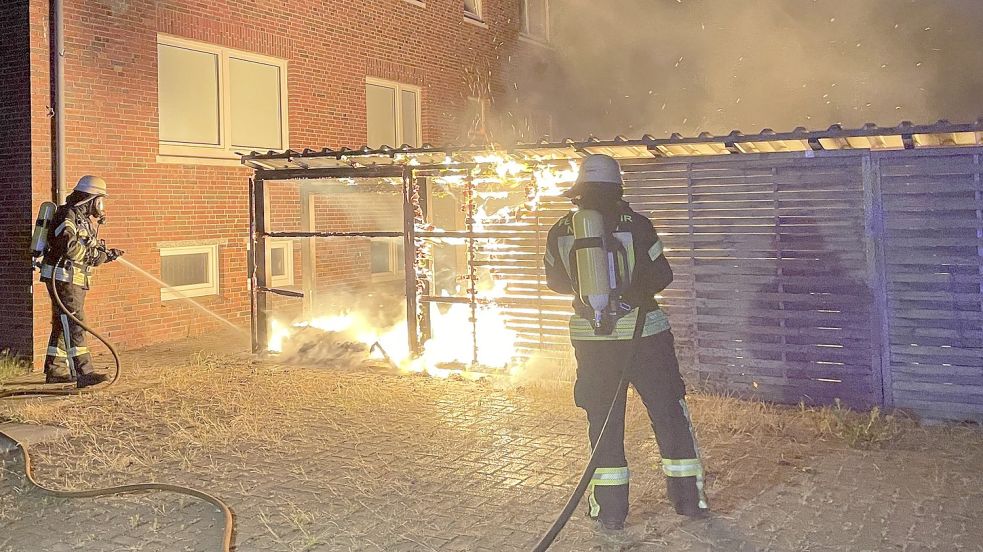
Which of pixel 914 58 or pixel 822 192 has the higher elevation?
pixel 914 58

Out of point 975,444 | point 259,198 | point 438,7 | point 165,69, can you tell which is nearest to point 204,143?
point 165,69

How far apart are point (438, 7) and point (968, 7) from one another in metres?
9.93

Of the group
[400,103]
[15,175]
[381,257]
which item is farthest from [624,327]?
[400,103]

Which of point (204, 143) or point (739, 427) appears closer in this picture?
point (739, 427)

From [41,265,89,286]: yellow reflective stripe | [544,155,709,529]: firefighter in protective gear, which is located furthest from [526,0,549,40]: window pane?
[544,155,709,529]: firefighter in protective gear

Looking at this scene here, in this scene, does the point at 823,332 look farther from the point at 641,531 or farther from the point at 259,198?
the point at 259,198

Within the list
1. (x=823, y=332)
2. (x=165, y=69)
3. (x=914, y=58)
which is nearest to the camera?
(x=823, y=332)

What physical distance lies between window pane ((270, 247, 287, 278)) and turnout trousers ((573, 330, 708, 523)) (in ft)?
26.3

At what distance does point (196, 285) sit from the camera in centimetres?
1044

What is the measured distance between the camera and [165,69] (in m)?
10.1

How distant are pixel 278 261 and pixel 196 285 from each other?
1365mm

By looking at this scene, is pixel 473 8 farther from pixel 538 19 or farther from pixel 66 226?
pixel 66 226

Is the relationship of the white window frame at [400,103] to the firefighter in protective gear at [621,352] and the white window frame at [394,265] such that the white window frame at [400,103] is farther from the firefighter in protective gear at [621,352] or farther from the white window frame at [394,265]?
the firefighter in protective gear at [621,352]

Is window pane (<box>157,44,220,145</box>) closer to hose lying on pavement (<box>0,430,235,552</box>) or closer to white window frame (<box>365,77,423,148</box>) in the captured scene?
white window frame (<box>365,77,423,148</box>)
